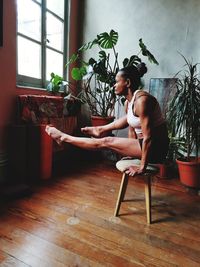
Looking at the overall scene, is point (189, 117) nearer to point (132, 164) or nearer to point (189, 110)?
point (189, 110)

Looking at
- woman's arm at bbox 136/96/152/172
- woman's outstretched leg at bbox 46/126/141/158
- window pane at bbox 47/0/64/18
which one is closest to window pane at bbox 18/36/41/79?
window pane at bbox 47/0/64/18

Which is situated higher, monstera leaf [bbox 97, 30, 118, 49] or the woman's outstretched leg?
monstera leaf [bbox 97, 30, 118, 49]

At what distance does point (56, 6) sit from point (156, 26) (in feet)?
4.35

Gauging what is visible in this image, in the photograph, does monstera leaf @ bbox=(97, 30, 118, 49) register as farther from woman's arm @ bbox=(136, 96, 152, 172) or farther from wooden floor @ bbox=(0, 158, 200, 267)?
wooden floor @ bbox=(0, 158, 200, 267)

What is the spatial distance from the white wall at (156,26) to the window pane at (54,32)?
1.59 ft

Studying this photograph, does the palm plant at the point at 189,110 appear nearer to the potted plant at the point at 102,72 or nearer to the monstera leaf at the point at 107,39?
the potted plant at the point at 102,72

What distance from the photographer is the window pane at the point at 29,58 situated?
250 cm

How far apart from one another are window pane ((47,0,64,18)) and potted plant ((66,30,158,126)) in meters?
0.58

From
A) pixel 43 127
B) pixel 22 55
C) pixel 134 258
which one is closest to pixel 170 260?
pixel 134 258

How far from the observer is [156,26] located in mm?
2906

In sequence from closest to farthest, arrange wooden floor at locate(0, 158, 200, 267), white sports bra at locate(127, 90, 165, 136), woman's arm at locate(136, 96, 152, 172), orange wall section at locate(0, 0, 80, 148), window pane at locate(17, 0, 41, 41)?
wooden floor at locate(0, 158, 200, 267) → woman's arm at locate(136, 96, 152, 172) → white sports bra at locate(127, 90, 165, 136) → orange wall section at locate(0, 0, 80, 148) → window pane at locate(17, 0, 41, 41)

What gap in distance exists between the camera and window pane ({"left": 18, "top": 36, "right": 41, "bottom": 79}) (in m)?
2.50

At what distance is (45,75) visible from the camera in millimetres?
2877

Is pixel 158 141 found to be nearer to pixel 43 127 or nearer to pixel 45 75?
pixel 43 127
